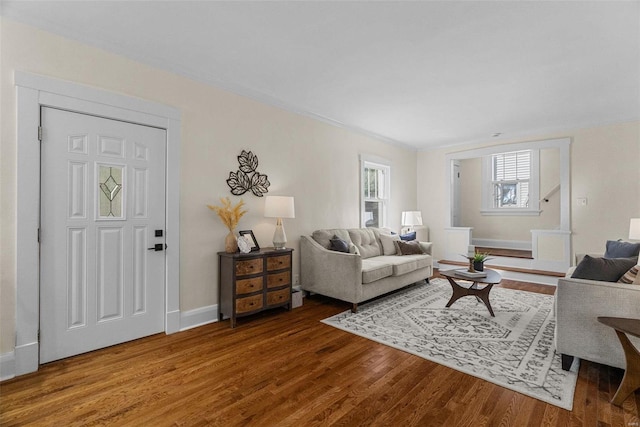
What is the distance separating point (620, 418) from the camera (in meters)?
1.80

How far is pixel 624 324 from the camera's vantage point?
6.20 ft

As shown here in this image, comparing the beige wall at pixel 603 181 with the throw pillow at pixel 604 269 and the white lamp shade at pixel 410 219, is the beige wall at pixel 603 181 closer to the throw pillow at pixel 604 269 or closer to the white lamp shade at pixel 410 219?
the white lamp shade at pixel 410 219

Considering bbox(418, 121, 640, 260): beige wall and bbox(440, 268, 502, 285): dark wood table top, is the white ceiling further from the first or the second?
bbox(440, 268, 502, 285): dark wood table top

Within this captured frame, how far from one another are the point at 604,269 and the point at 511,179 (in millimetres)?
6058

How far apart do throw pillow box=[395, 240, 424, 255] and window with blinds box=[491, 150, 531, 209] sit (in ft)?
12.6

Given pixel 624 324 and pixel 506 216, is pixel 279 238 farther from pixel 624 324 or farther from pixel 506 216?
pixel 506 216

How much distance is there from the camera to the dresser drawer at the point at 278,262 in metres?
3.55

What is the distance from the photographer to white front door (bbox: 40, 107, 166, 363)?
2.47 metres

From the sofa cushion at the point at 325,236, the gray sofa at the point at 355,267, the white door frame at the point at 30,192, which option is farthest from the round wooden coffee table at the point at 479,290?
the white door frame at the point at 30,192

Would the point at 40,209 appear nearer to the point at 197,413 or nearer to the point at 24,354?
the point at 24,354

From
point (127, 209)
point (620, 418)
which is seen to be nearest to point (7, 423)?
point (127, 209)

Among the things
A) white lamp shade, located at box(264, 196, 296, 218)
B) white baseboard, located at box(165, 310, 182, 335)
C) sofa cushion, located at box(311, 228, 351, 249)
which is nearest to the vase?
white lamp shade, located at box(264, 196, 296, 218)

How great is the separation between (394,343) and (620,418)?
150cm

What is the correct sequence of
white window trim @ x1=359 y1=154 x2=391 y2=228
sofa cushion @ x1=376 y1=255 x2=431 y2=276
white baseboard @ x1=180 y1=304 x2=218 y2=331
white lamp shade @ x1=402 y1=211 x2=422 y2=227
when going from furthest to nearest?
white lamp shade @ x1=402 y1=211 x2=422 y2=227 → white window trim @ x1=359 y1=154 x2=391 y2=228 → sofa cushion @ x1=376 y1=255 x2=431 y2=276 → white baseboard @ x1=180 y1=304 x2=218 y2=331
